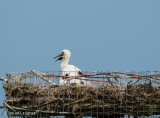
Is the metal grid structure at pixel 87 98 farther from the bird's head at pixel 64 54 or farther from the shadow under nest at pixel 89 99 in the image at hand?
the bird's head at pixel 64 54

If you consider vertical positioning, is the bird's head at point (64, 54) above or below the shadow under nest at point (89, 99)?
above

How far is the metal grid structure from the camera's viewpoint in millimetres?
5527

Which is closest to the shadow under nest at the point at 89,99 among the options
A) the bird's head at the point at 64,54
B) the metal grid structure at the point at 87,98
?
the metal grid structure at the point at 87,98

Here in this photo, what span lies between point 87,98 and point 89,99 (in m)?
0.06

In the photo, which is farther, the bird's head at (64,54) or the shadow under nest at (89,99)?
the bird's head at (64,54)

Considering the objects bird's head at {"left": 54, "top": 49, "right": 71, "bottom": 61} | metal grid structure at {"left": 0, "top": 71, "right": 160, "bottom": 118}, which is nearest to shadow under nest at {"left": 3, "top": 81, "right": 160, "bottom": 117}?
metal grid structure at {"left": 0, "top": 71, "right": 160, "bottom": 118}

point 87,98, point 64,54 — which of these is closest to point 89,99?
point 87,98

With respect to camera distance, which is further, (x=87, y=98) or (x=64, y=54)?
(x=64, y=54)

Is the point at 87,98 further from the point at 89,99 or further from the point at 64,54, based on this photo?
the point at 64,54

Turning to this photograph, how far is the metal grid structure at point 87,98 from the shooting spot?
18.1 feet

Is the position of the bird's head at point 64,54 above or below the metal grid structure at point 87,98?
above

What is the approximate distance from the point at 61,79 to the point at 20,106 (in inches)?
33.2

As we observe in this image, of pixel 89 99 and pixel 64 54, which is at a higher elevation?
pixel 64 54

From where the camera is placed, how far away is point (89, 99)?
5531 mm
